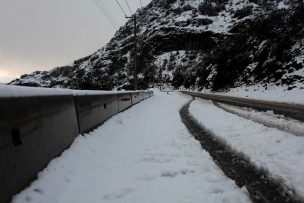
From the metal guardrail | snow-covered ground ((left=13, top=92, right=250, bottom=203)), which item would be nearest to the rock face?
the metal guardrail

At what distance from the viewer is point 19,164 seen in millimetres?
3676

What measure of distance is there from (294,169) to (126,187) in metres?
2.14

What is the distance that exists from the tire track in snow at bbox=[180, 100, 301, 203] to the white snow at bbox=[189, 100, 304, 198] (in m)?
0.10

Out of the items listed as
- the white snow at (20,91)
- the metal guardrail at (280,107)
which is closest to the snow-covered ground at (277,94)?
the metal guardrail at (280,107)

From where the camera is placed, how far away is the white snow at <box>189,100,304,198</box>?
3924mm

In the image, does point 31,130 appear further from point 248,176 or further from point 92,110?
point 92,110

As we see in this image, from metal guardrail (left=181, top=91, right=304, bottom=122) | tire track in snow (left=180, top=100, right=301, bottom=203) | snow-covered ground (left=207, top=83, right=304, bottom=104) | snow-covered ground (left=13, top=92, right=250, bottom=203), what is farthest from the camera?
snow-covered ground (left=207, top=83, right=304, bottom=104)

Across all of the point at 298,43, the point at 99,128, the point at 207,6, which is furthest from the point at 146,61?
the point at 99,128

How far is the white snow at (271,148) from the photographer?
12.9ft

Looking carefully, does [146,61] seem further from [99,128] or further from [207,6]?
[99,128]

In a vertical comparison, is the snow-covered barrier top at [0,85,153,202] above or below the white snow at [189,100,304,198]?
above

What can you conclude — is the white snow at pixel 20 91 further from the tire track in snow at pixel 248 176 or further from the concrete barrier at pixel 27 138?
the tire track in snow at pixel 248 176

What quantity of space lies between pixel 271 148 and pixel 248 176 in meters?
1.39

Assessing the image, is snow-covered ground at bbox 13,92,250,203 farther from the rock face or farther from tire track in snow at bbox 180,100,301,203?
the rock face
